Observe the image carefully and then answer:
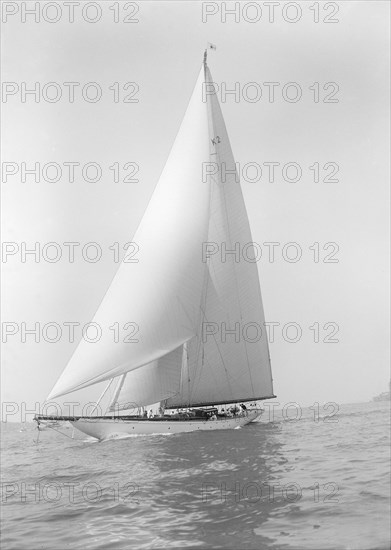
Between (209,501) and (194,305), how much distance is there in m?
19.6

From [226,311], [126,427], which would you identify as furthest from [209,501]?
[226,311]

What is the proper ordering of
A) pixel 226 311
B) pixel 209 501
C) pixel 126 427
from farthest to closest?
1. pixel 226 311
2. pixel 126 427
3. pixel 209 501

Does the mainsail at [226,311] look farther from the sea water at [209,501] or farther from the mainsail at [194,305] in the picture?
the sea water at [209,501]

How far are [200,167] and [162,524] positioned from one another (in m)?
26.5

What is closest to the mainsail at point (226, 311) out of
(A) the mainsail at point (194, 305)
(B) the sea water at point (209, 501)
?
(A) the mainsail at point (194, 305)

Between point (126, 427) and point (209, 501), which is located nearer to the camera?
point (209, 501)

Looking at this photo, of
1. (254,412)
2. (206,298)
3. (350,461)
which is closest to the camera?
(350,461)

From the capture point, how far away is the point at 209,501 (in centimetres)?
1080

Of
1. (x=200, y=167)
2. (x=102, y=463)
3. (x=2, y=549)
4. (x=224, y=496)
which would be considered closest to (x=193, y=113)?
(x=200, y=167)

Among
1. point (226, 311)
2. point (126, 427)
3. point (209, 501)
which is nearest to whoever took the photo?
point (209, 501)

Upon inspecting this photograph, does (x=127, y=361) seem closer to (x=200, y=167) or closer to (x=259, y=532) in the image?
(x=200, y=167)

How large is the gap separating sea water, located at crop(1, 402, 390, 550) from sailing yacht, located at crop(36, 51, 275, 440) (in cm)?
845

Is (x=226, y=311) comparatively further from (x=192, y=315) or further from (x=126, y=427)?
(x=126, y=427)

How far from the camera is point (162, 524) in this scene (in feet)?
30.9
